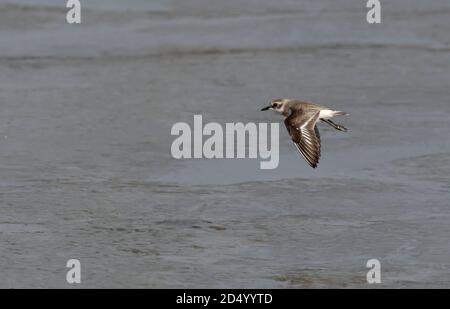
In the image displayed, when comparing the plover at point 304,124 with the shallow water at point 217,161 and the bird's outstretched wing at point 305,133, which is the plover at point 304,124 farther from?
the shallow water at point 217,161

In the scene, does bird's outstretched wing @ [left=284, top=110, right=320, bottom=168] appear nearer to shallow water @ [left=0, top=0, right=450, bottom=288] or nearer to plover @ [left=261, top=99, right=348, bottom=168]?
plover @ [left=261, top=99, right=348, bottom=168]

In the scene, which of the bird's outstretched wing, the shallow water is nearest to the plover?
the bird's outstretched wing

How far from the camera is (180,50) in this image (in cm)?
1316

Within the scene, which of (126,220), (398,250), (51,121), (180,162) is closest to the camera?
(398,250)

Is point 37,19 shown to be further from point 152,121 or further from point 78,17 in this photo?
point 152,121

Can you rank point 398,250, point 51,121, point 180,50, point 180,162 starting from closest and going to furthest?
point 398,250 → point 180,162 → point 51,121 → point 180,50

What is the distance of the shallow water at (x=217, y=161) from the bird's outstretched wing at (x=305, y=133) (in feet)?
1.20

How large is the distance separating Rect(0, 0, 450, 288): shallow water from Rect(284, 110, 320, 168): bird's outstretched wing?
37 cm

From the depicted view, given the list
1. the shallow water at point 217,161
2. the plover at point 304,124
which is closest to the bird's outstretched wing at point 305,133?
the plover at point 304,124

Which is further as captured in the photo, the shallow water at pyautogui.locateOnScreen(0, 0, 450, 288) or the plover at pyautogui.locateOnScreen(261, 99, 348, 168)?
the plover at pyautogui.locateOnScreen(261, 99, 348, 168)

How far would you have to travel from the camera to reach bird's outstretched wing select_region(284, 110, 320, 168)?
8.46 meters

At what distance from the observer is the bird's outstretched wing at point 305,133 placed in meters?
8.46

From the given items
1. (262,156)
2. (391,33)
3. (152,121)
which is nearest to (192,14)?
(391,33)
